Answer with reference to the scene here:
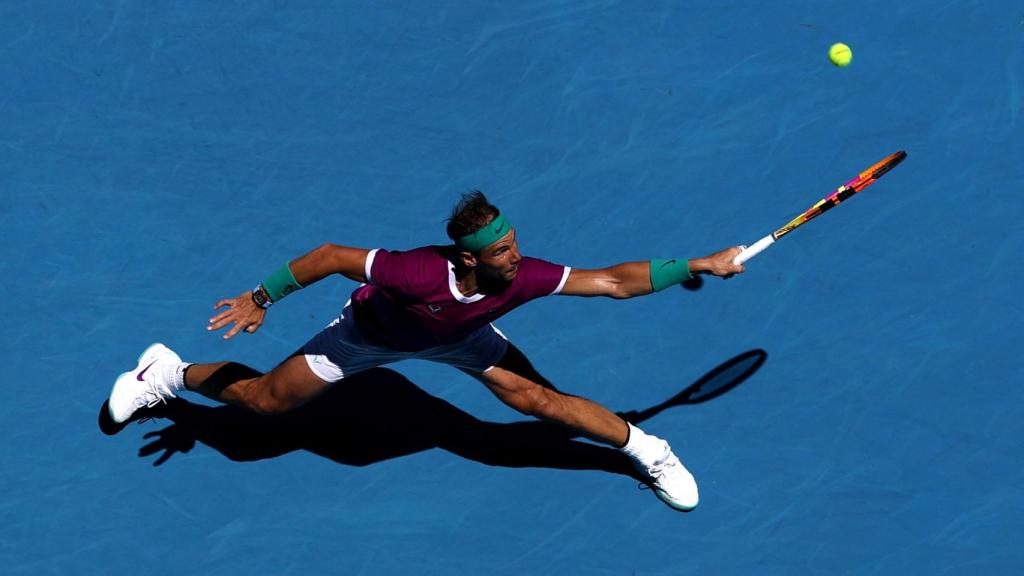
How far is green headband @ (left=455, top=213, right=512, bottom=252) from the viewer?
5.80 meters

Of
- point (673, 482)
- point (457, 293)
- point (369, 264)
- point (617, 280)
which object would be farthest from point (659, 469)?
point (369, 264)

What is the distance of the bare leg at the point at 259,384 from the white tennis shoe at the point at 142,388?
19cm

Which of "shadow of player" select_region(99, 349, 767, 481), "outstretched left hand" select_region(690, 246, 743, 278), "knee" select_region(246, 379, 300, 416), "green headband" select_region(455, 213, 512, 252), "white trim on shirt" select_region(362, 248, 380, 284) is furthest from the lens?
"shadow of player" select_region(99, 349, 767, 481)

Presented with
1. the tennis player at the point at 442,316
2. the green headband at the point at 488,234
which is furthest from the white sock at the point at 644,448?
the green headband at the point at 488,234

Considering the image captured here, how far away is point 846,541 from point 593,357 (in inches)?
67.3

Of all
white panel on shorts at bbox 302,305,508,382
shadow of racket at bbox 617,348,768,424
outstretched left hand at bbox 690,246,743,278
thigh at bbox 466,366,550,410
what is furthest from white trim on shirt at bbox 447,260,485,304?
shadow of racket at bbox 617,348,768,424

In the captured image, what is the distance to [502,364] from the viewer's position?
6.71 m

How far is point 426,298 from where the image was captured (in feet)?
19.9

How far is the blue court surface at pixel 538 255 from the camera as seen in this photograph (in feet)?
24.1

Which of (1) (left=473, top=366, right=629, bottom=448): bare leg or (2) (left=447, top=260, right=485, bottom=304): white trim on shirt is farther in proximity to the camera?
(1) (left=473, top=366, right=629, bottom=448): bare leg

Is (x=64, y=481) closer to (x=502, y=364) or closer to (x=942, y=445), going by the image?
(x=502, y=364)

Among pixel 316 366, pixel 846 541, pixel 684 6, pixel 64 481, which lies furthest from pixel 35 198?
pixel 846 541

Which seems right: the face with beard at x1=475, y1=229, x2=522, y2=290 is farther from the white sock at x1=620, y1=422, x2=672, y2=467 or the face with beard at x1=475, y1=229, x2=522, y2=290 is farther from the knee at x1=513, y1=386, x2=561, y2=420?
the white sock at x1=620, y1=422, x2=672, y2=467

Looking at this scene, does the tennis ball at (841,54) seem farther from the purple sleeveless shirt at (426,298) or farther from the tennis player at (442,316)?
the purple sleeveless shirt at (426,298)
